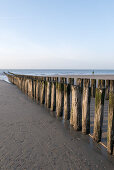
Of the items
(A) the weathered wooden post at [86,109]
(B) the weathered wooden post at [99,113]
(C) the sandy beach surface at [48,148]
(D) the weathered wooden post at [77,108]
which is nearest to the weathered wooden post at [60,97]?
(C) the sandy beach surface at [48,148]

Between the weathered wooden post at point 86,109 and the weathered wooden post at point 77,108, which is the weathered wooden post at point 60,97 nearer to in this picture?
the weathered wooden post at point 77,108

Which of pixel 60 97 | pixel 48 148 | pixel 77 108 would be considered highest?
pixel 60 97

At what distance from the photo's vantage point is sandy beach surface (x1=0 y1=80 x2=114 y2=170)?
2.12 metres

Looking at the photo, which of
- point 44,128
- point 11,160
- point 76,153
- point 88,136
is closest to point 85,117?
point 88,136

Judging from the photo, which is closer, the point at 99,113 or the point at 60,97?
the point at 99,113

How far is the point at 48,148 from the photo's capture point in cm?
254

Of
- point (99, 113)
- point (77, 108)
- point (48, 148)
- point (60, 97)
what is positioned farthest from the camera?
point (60, 97)

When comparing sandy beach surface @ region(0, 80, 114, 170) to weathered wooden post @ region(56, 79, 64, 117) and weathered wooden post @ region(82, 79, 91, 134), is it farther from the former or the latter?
weathered wooden post @ region(56, 79, 64, 117)

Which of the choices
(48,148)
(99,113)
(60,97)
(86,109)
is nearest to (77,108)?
(86,109)

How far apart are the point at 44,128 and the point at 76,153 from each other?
1.24 m

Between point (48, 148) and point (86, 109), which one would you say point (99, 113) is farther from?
point (48, 148)

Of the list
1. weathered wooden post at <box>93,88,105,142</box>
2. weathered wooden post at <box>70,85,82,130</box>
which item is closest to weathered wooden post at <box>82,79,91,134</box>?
weathered wooden post at <box>70,85,82,130</box>

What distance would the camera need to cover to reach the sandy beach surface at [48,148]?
6.94 ft

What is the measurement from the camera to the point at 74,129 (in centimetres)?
334
